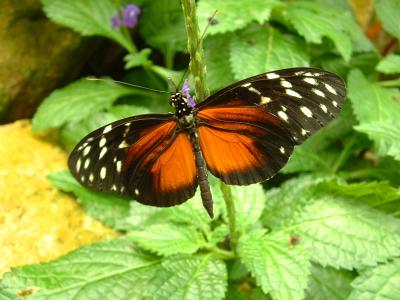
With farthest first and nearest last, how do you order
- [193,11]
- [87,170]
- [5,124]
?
[5,124], [87,170], [193,11]

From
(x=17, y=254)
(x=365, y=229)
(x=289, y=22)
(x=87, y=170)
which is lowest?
(x=17, y=254)

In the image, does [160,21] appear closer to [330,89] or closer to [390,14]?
[390,14]

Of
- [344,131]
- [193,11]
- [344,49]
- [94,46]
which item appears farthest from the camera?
[94,46]

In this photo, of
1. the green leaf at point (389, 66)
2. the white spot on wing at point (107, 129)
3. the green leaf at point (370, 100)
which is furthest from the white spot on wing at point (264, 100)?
the green leaf at point (389, 66)

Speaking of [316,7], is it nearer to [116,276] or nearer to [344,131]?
[344,131]

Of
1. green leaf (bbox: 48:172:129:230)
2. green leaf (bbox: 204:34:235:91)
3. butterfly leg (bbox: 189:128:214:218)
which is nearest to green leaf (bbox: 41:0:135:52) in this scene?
green leaf (bbox: 204:34:235:91)

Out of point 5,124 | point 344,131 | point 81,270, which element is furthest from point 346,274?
point 5,124

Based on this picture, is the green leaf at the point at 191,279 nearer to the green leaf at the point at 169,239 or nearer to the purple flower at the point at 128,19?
the green leaf at the point at 169,239
